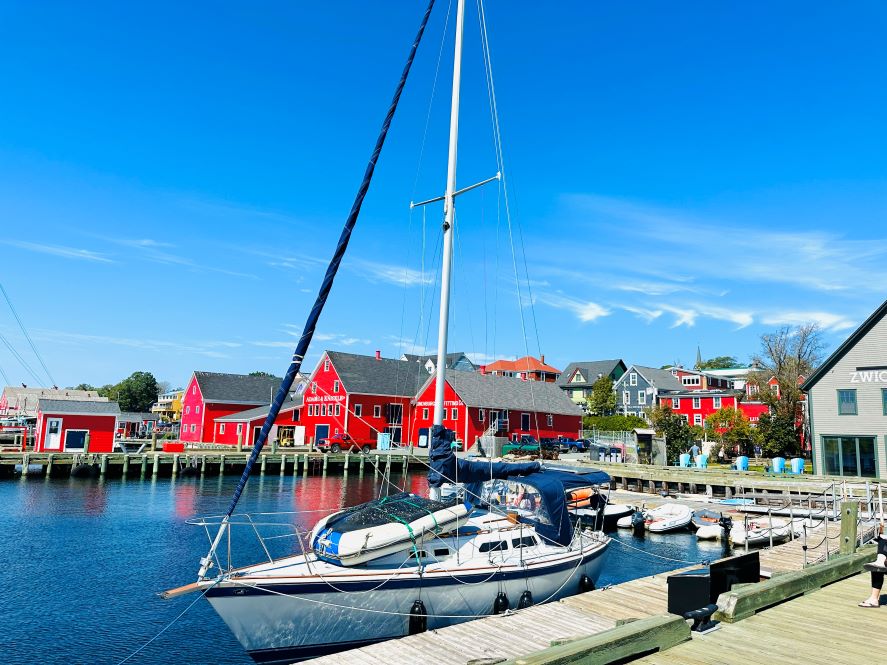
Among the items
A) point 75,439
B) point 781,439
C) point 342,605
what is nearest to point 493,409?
point 781,439

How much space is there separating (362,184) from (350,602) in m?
8.73

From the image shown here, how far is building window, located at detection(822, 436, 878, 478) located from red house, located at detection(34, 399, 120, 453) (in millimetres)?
56651

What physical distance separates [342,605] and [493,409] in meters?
53.0

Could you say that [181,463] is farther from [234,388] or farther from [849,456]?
[849,456]

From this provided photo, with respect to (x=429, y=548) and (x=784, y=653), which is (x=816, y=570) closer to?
(x=784, y=653)

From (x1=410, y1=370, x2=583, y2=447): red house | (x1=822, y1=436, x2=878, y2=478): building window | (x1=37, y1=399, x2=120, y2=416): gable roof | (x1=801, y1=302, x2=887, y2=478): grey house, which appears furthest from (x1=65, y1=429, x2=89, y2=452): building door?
(x1=822, y1=436, x2=878, y2=478): building window

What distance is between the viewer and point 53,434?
172 feet

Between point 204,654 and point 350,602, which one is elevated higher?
point 350,602

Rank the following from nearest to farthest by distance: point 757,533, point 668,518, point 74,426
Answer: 1. point 757,533
2. point 668,518
3. point 74,426

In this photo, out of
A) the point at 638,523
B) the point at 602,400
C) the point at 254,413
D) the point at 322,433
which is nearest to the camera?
the point at 638,523

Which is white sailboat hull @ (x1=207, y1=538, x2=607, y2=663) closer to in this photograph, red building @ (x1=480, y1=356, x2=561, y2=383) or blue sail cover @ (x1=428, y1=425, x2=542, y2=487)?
blue sail cover @ (x1=428, y1=425, x2=542, y2=487)

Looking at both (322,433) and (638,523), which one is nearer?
(638,523)

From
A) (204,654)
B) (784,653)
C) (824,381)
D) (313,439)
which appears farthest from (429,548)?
(313,439)

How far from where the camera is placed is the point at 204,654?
45.8 feet
